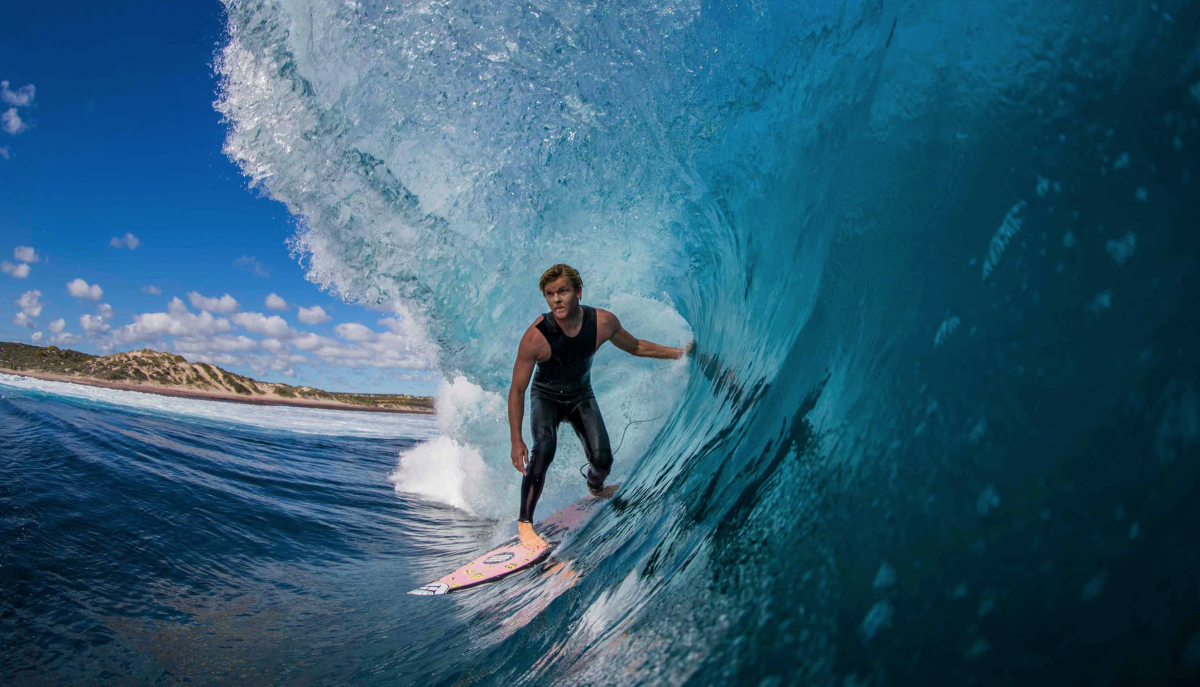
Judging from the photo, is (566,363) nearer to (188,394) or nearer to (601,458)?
(601,458)

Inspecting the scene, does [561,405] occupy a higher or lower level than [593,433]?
higher

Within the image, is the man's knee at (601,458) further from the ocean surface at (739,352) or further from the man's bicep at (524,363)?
the man's bicep at (524,363)

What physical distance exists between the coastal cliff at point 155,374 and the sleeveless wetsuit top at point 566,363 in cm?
5957

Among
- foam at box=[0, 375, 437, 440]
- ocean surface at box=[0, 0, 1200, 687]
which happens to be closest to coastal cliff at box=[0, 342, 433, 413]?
foam at box=[0, 375, 437, 440]

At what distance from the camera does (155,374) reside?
61938 millimetres

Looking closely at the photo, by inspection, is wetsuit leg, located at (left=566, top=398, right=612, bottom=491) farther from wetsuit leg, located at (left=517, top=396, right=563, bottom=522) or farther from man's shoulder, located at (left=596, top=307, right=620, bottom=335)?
man's shoulder, located at (left=596, top=307, right=620, bottom=335)

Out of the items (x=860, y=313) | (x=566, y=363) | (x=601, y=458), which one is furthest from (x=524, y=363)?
(x=860, y=313)

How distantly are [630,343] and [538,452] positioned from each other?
3.73 feet

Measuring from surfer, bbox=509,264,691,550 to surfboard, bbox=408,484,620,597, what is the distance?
11 cm

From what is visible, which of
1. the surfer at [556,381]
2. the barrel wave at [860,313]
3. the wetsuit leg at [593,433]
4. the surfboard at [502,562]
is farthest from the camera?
the wetsuit leg at [593,433]

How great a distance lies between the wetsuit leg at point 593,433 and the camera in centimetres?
439

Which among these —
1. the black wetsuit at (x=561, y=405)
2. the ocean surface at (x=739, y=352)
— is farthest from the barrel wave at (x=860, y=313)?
the black wetsuit at (x=561, y=405)

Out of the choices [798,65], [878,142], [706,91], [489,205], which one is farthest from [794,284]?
[489,205]

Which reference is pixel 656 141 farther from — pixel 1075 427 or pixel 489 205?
pixel 1075 427
